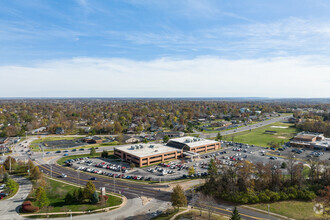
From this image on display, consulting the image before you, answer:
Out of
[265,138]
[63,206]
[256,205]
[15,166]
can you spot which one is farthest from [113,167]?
[265,138]

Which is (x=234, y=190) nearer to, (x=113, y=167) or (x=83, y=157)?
(x=113, y=167)

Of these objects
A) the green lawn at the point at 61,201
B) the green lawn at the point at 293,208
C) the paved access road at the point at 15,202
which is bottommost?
the paved access road at the point at 15,202

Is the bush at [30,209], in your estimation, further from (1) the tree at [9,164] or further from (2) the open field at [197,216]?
(1) the tree at [9,164]

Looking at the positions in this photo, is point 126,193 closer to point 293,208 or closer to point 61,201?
point 61,201

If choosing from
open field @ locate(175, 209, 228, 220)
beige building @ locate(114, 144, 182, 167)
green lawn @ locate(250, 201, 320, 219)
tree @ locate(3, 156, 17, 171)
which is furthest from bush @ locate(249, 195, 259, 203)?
tree @ locate(3, 156, 17, 171)

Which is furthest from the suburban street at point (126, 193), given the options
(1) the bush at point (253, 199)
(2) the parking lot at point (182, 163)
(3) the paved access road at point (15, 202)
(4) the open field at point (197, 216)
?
(2) the parking lot at point (182, 163)

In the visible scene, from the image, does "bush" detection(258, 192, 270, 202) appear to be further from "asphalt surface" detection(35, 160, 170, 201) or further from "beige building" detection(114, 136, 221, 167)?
"beige building" detection(114, 136, 221, 167)
